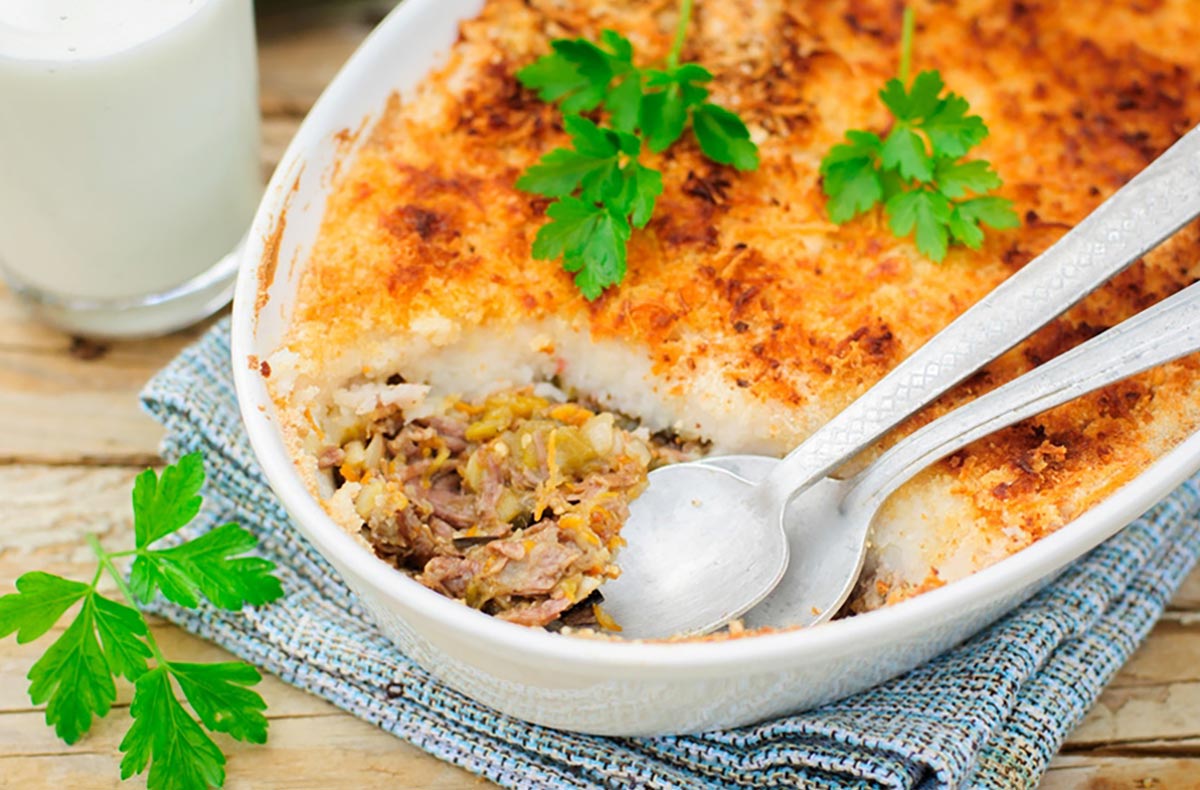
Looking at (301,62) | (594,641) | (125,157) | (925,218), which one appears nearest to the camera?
(594,641)

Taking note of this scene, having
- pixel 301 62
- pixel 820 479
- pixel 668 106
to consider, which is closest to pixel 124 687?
pixel 820 479

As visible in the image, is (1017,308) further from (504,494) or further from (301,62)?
(301,62)

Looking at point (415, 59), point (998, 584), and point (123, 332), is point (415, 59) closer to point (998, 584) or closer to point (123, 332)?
point (123, 332)

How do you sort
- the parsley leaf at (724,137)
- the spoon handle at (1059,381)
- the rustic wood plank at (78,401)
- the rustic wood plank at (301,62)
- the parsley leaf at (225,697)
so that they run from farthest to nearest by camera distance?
the rustic wood plank at (301,62) → the rustic wood plank at (78,401) → the parsley leaf at (724,137) → the parsley leaf at (225,697) → the spoon handle at (1059,381)

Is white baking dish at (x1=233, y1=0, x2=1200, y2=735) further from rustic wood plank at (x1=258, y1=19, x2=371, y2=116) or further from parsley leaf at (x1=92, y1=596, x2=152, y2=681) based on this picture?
rustic wood plank at (x1=258, y1=19, x2=371, y2=116)

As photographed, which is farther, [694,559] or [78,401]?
[78,401]

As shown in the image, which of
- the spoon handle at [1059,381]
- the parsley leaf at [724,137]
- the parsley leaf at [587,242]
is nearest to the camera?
the spoon handle at [1059,381]

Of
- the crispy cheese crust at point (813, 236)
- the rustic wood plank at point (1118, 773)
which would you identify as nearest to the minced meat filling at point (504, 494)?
the crispy cheese crust at point (813, 236)

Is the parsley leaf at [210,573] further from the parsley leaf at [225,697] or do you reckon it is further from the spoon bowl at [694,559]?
the spoon bowl at [694,559]
